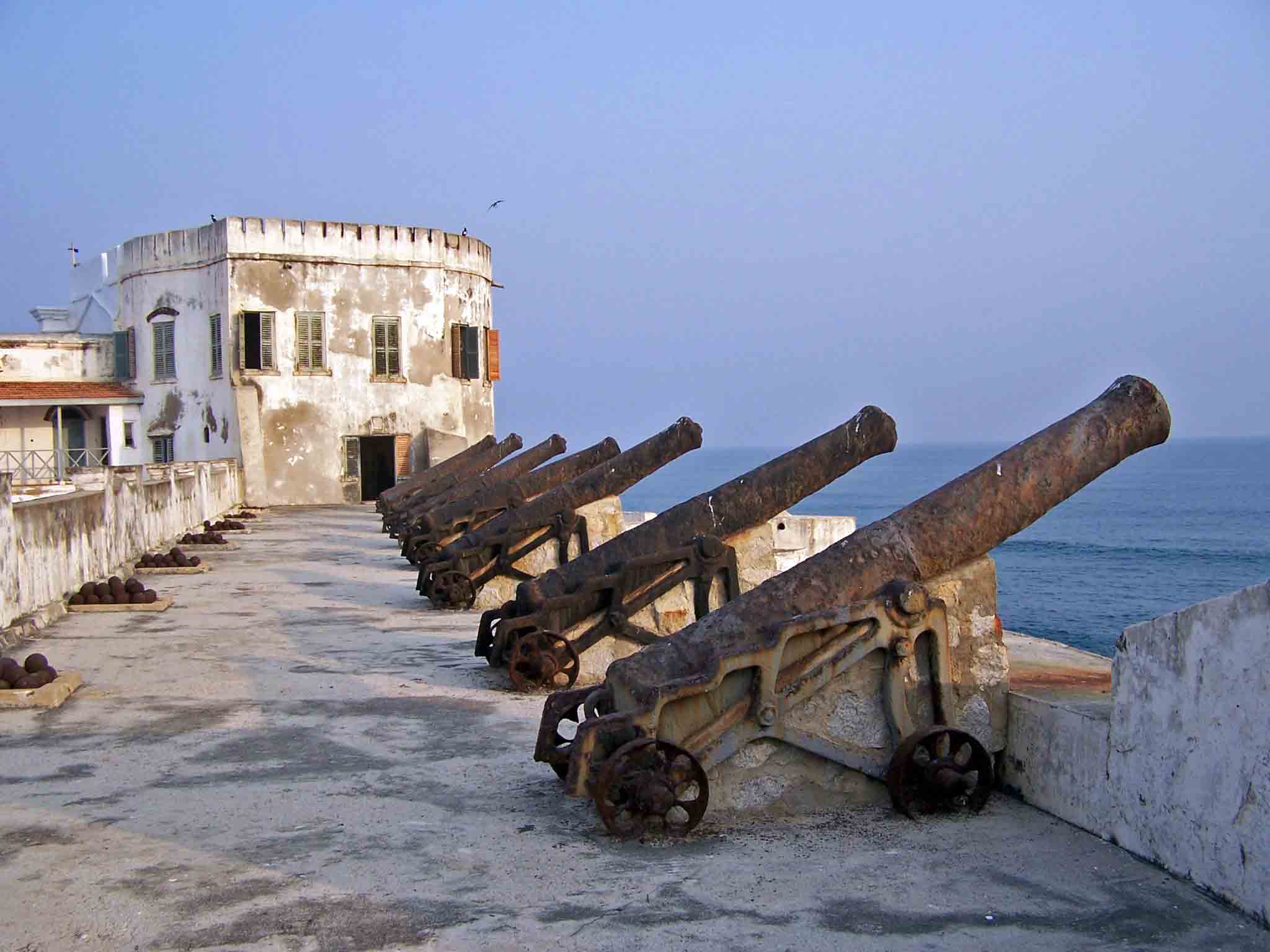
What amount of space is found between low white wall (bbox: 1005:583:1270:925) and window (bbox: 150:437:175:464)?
3589cm

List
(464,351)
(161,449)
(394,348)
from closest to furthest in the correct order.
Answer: (394,348) → (464,351) → (161,449)

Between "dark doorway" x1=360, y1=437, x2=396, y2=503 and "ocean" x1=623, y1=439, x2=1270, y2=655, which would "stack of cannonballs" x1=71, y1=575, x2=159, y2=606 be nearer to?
"ocean" x1=623, y1=439, x2=1270, y2=655

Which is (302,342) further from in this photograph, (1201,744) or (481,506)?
(1201,744)

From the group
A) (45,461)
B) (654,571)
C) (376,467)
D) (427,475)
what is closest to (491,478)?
(427,475)

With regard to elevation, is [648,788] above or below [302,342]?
below

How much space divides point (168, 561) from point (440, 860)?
45.1 feet

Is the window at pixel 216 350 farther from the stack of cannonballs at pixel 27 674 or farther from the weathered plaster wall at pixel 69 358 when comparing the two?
the stack of cannonballs at pixel 27 674

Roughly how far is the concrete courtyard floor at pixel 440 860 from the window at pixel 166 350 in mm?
31231

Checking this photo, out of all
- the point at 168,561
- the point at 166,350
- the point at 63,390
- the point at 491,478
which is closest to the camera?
the point at 168,561

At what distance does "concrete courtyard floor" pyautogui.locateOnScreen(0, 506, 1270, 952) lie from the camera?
177 inches

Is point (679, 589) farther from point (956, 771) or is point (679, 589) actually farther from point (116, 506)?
point (116, 506)

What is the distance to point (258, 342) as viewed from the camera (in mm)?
35688

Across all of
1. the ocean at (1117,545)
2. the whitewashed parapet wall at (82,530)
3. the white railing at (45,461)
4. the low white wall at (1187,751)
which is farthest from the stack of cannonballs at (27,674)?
the white railing at (45,461)

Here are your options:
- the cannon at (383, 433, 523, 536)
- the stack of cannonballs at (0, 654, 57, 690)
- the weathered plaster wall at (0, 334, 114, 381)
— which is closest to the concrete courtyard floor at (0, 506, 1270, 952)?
the stack of cannonballs at (0, 654, 57, 690)
